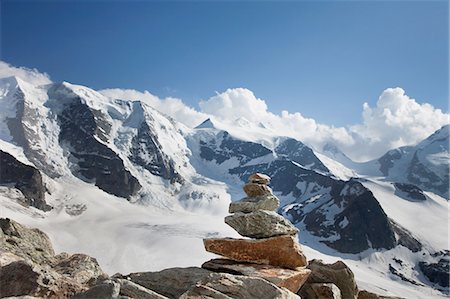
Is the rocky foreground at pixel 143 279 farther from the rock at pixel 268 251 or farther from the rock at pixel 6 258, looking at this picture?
the rock at pixel 268 251

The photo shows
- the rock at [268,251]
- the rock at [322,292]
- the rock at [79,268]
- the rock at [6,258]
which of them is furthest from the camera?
the rock at [322,292]

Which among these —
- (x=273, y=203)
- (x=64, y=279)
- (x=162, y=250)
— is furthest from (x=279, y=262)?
(x=162, y=250)

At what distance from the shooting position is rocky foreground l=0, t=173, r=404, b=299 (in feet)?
49.1

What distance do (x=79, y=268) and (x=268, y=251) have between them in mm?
10113

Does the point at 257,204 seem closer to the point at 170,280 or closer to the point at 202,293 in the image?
the point at 170,280

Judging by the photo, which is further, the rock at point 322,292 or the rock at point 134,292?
the rock at point 322,292

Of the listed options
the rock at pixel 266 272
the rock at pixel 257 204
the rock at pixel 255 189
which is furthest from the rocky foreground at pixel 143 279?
the rock at pixel 255 189

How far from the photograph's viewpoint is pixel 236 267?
813 inches

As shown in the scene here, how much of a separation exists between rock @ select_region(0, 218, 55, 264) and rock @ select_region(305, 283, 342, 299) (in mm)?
15502

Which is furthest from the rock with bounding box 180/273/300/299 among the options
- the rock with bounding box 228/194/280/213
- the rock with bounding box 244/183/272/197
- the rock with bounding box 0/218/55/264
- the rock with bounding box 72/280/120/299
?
the rock with bounding box 0/218/55/264

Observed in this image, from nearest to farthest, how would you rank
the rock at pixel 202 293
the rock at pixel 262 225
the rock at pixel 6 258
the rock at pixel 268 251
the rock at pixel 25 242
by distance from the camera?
the rock at pixel 202 293
the rock at pixel 6 258
the rock at pixel 268 251
the rock at pixel 262 225
the rock at pixel 25 242

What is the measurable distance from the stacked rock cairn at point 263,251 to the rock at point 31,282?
7514 mm

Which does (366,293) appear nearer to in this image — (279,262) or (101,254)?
(279,262)

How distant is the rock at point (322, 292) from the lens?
22875mm
